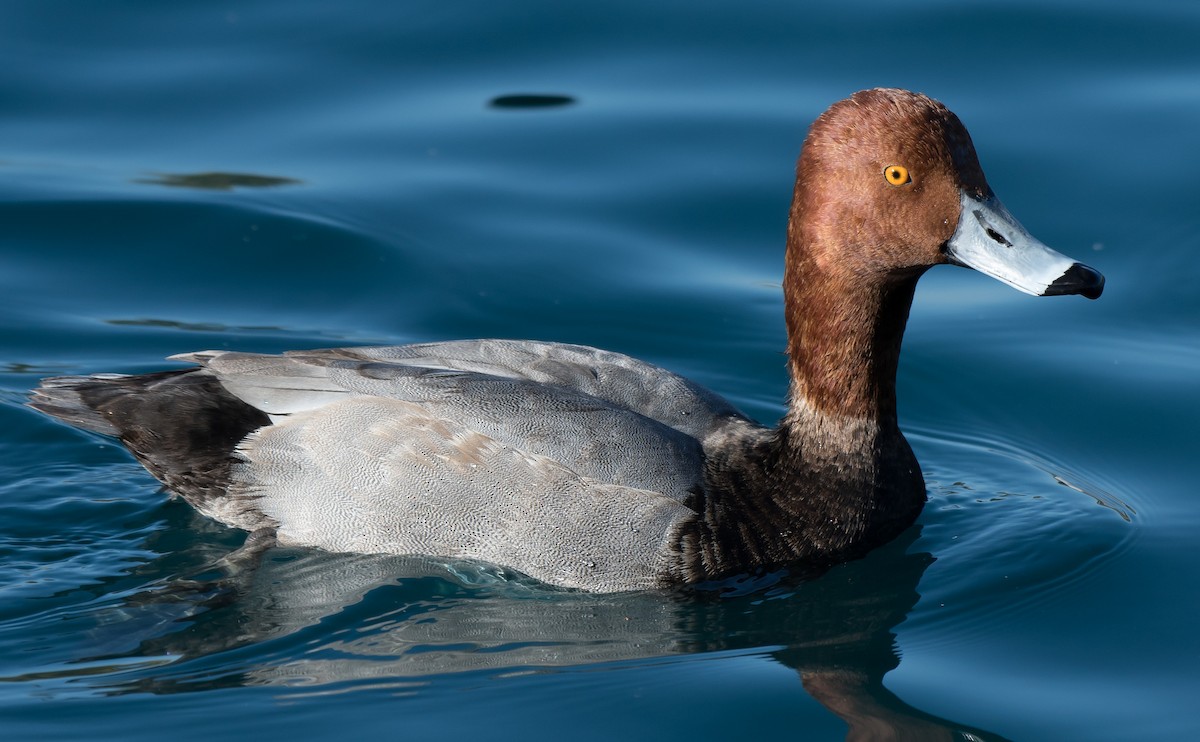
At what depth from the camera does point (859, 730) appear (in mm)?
5246

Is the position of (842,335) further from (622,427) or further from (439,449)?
(439,449)

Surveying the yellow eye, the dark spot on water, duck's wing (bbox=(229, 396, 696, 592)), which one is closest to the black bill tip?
the yellow eye

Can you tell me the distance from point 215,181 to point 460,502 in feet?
14.1

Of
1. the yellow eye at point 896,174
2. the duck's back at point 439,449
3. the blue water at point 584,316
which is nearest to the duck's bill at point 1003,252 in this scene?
the yellow eye at point 896,174

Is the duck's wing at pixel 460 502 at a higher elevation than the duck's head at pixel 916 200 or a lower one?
lower

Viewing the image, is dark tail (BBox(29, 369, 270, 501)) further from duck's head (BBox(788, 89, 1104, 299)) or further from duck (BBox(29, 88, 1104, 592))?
duck's head (BBox(788, 89, 1104, 299))

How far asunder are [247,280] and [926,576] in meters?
4.27

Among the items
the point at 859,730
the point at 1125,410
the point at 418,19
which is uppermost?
the point at 418,19

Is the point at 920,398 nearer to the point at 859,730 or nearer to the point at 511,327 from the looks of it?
the point at 511,327

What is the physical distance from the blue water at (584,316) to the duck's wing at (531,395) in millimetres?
530

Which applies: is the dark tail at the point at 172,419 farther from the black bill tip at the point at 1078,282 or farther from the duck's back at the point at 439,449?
the black bill tip at the point at 1078,282

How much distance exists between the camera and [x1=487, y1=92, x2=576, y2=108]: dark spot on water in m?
10.3

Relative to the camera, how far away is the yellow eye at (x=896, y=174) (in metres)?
5.85

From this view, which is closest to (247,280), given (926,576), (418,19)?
(418,19)
